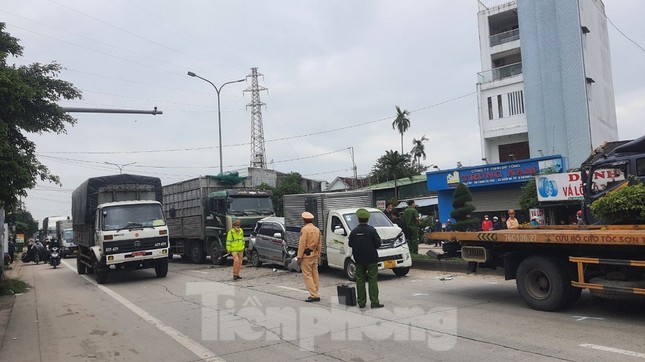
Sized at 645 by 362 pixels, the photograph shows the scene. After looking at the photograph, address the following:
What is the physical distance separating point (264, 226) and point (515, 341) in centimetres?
1145

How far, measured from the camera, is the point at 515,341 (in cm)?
605

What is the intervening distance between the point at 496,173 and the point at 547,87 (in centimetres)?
700

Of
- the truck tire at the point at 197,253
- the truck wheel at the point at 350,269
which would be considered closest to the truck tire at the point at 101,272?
the truck tire at the point at 197,253

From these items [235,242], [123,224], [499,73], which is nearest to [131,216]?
[123,224]

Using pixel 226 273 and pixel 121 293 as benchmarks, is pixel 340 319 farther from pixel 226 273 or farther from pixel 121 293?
pixel 226 273

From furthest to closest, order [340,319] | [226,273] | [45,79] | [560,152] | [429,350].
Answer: [560,152], [226,273], [45,79], [340,319], [429,350]

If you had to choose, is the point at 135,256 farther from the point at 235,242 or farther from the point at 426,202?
the point at 426,202

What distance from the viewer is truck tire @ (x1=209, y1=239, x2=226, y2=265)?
60.2 feet

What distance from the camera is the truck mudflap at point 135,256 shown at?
14.0m

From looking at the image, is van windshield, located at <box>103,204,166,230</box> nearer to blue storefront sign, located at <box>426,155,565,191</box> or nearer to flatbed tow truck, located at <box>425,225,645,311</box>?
flatbed tow truck, located at <box>425,225,645,311</box>

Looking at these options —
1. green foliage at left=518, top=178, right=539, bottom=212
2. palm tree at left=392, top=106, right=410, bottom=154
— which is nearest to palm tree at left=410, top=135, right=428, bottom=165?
palm tree at left=392, top=106, right=410, bottom=154

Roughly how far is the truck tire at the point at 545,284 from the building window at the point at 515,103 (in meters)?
27.0

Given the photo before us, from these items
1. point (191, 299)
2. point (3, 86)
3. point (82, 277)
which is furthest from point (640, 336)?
point (82, 277)

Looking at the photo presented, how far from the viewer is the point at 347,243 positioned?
1243 cm
